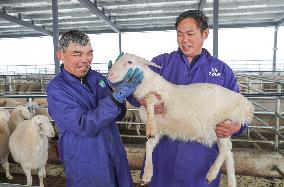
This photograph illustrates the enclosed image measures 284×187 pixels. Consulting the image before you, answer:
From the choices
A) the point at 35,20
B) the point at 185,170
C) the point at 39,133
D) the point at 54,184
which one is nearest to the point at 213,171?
the point at 185,170

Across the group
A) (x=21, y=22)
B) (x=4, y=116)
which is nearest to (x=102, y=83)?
(x=4, y=116)

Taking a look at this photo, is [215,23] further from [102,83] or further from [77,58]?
[77,58]

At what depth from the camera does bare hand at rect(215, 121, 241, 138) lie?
212cm

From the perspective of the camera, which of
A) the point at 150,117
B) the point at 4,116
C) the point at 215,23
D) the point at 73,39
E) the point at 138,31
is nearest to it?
the point at 73,39

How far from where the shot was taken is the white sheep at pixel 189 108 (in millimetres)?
2125

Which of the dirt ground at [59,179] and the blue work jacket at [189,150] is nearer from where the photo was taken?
the blue work jacket at [189,150]

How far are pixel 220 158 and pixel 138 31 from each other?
16.6 meters

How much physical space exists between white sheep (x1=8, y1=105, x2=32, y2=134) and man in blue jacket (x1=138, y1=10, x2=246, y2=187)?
319cm

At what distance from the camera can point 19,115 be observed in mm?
4863

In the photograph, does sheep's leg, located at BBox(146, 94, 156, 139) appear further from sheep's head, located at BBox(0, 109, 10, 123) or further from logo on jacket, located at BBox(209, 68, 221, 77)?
sheep's head, located at BBox(0, 109, 10, 123)

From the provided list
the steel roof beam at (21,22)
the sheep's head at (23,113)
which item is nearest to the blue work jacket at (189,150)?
the sheep's head at (23,113)

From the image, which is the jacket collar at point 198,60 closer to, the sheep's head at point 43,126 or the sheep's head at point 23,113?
the sheep's head at point 43,126

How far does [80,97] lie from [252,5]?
517 inches

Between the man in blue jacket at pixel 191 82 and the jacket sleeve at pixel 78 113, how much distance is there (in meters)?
0.51
